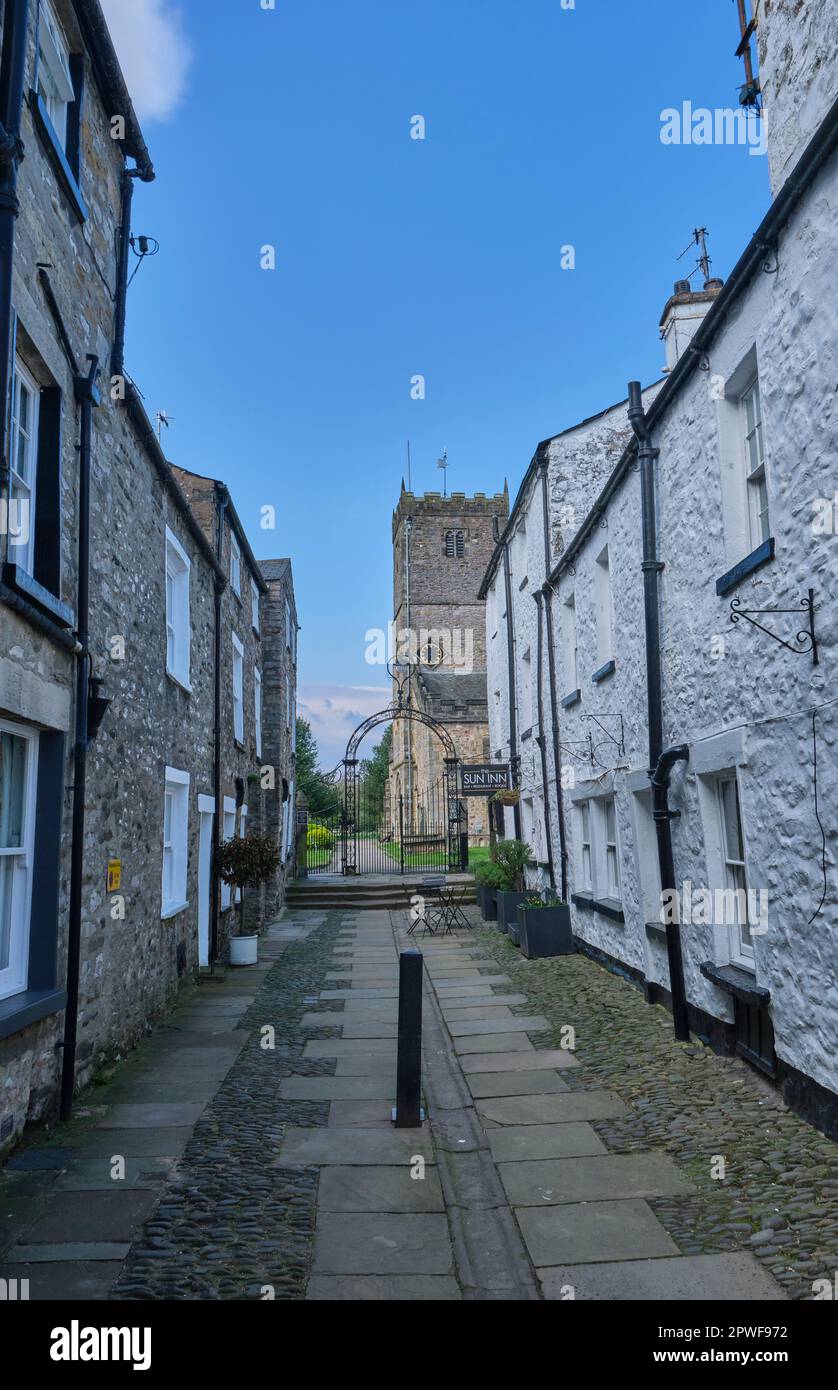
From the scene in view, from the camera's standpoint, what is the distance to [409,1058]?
18.6 feet

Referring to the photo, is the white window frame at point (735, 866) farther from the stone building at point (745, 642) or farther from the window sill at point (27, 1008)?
the window sill at point (27, 1008)

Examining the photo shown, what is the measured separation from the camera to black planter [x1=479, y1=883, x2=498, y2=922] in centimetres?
1578

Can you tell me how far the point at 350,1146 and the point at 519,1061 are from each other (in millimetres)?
2117

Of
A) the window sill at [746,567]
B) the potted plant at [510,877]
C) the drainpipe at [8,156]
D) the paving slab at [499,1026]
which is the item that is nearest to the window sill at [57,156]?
the drainpipe at [8,156]

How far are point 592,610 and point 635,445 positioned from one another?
2841 millimetres

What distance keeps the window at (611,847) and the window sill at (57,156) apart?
749 cm

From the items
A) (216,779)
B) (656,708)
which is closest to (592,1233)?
(656,708)

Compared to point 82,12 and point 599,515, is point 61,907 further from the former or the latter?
point 599,515

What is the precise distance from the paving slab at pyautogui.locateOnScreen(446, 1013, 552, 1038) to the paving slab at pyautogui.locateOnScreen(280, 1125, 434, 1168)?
2519 mm

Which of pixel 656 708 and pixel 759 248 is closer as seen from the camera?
pixel 759 248

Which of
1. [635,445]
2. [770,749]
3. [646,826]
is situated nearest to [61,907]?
[770,749]

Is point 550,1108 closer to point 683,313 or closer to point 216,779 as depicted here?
point 216,779

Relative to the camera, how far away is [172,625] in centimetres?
1025

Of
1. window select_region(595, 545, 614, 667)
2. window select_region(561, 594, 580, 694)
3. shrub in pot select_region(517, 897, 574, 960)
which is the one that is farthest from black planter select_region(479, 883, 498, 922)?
window select_region(595, 545, 614, 667)
